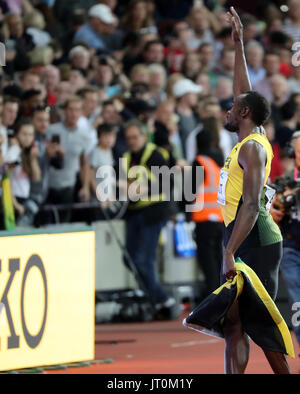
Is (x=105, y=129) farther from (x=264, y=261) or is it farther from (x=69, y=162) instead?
(x=264, y=261)

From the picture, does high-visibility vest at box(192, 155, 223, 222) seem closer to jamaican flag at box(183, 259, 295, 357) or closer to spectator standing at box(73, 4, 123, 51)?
spectator standing at box(73, 4, 123, 51)

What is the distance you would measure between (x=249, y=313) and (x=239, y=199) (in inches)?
31.5

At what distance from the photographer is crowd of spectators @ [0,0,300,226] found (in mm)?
13305

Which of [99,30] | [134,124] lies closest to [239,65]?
[134,124]

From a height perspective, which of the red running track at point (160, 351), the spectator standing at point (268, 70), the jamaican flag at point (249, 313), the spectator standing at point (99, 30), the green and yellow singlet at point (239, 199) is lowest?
the red running track at point (160, 351)

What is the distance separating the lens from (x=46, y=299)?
31.0ft

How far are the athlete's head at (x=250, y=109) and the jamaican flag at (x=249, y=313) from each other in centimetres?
105

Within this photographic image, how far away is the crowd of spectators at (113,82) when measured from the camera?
13.3m

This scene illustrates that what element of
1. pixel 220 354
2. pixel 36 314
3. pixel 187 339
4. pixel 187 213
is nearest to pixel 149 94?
pixel 187 213

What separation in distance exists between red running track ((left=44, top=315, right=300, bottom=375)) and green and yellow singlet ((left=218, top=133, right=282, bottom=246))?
214 cm

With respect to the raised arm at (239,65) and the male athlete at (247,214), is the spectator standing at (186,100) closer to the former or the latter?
the raised arm at (239,65)

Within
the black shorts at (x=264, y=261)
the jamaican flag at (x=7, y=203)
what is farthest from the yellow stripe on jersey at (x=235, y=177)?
the jamaican flag at (x=7, y=203)

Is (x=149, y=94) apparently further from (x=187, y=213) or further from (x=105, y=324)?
(x=105, y=324)
